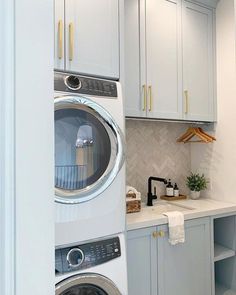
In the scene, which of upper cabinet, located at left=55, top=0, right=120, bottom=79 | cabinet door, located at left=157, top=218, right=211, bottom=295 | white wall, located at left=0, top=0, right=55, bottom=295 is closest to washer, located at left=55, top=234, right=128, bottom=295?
cabinet door, located at left=157, top=218, right=211, bottom=295

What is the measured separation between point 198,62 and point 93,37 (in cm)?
125

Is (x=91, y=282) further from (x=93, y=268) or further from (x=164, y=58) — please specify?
(x=164, y=58)

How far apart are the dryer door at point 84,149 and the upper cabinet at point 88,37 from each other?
29 centimetres

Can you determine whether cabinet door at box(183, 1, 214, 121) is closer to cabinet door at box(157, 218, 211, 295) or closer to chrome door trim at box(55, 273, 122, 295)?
cabinet door at box(157, 218, 211, 295)

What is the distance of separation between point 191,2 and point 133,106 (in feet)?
3.87

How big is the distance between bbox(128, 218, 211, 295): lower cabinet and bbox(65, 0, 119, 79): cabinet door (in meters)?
1.05

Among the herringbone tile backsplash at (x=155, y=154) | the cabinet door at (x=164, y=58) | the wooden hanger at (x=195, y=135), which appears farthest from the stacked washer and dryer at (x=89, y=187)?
the wooden hanger at (x=195, y=135)

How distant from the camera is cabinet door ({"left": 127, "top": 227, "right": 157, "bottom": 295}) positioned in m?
1.64

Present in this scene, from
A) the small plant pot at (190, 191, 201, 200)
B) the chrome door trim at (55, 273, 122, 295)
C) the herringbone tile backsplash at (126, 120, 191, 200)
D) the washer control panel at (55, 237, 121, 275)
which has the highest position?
the herringbone tile backsplash at (126, 120, 191, 200)

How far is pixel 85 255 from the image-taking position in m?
1.26

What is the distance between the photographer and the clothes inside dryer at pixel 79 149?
4.06 ft

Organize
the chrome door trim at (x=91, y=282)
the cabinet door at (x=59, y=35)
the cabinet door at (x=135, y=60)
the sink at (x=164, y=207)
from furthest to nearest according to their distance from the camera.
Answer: the sink at (x=164, y=207)
the cabinet door at (x=135, y=60)
the cabinet door at (x=59, y=35)
the chrome door trim at (x=91, y=282)

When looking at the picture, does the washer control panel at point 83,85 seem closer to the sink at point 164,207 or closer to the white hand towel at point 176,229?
the white hand towel at point 176,229

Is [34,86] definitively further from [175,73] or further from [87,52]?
[175,73]
